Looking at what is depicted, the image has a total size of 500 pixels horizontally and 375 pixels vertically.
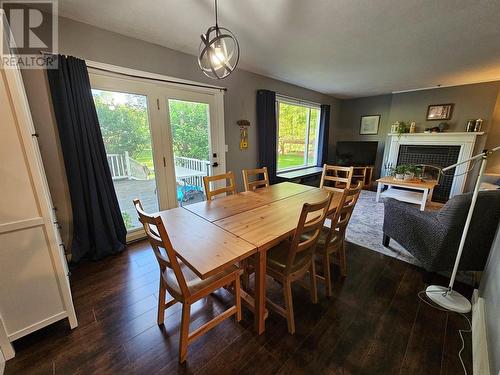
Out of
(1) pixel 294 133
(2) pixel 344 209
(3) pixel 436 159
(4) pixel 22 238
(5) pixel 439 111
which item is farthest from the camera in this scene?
(1) pixel 294 133

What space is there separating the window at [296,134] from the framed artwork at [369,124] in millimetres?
1321

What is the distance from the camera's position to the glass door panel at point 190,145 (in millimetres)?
2812

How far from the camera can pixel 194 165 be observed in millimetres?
3129

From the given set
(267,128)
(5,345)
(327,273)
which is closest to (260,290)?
(327,273)

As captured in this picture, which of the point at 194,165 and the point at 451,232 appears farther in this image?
the point at 194,165

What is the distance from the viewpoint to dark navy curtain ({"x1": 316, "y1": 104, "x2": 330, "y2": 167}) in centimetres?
532

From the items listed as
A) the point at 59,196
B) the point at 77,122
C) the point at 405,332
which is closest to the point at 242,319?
the point at 405,332

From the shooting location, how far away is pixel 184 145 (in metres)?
2.94

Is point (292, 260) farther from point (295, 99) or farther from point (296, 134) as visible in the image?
point (296, 134)

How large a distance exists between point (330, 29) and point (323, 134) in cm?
354

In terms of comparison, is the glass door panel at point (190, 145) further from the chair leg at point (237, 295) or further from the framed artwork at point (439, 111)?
the framed artwork at point (439, 111)

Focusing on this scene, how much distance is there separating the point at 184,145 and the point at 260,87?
5.76ft

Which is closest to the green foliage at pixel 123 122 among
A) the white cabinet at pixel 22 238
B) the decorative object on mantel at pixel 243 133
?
the white cabinet at pixel 22 238

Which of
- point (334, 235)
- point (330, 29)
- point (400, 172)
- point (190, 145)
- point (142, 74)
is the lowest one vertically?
point (334, 235)
